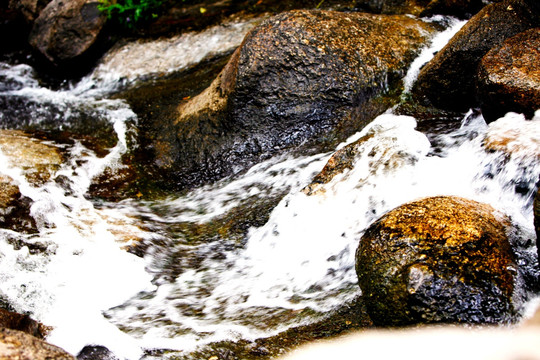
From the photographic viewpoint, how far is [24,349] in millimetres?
2092

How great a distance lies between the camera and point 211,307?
141 inches

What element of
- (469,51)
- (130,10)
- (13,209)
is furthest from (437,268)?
(130,10)

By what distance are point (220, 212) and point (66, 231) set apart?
1.47m

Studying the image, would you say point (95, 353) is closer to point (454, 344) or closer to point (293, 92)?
point (454, 344)

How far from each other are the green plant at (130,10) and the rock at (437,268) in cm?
747

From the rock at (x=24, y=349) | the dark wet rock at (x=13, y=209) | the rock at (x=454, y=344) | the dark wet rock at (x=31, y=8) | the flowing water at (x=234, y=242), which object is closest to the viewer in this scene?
the rock at (x=24, y=349)

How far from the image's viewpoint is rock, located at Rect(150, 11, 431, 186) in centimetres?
531

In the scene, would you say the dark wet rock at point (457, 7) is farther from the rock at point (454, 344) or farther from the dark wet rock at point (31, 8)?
the dark wet rock at point (31, 8)

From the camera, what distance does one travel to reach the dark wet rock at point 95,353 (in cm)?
316

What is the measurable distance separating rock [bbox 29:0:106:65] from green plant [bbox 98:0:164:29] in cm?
17

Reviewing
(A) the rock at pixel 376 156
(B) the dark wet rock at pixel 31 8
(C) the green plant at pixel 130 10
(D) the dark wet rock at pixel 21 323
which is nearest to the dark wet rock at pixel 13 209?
(D) the dark wet rock at pixel 21 323

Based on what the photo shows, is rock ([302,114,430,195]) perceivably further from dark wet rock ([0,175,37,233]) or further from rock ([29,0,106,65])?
rock ([29,0,106,65])

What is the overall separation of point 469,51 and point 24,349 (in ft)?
15.2

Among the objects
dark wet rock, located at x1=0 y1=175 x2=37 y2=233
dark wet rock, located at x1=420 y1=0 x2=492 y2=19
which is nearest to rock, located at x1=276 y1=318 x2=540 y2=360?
dark wet rock, located at x1=0 y1=175 x2=37 y2=233
